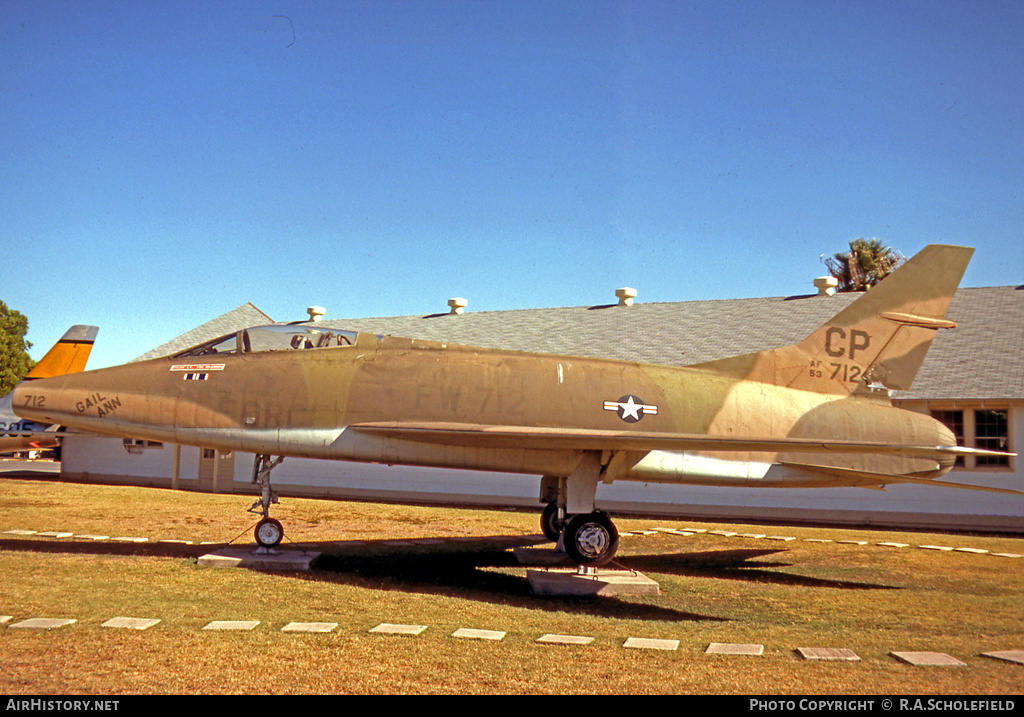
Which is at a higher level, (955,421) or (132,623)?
(955,421)

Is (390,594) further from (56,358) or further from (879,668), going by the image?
(56,358)

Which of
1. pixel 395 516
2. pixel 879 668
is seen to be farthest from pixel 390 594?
pixel 395 516

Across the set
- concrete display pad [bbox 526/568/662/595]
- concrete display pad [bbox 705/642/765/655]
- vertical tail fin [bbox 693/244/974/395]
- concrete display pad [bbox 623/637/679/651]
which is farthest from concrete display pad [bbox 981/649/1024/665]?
vertical tail fin [bbox 693/244/974/395]

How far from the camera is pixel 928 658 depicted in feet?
23.6

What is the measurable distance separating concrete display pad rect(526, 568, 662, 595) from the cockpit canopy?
4664mm

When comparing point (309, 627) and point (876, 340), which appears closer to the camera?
point (309, 627)

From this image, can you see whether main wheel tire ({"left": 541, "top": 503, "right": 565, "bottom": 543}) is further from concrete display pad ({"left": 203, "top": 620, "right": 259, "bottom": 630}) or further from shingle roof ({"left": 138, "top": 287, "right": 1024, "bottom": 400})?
shingle roof ({"left": 138, "top": 287, "right": 1024, "bottom": 400})

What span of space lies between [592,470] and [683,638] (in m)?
4.00

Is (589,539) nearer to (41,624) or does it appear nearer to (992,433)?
(41,624)

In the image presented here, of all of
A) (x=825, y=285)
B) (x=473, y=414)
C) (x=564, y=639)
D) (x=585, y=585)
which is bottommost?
(x=585, y=585)

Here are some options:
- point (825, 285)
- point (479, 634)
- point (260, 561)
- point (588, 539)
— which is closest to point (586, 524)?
point (588, 539)

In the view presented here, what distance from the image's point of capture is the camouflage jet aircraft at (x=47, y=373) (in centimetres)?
2931

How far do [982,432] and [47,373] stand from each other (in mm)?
32195

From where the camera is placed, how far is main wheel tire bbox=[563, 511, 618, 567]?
11.6m
